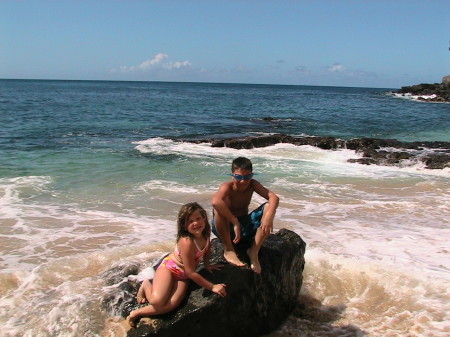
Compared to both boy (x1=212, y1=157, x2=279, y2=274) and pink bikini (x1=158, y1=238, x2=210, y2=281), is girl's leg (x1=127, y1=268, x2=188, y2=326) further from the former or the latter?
boy (x1=212, y1=157, x2=279, y2=274)

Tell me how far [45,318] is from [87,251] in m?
2.46

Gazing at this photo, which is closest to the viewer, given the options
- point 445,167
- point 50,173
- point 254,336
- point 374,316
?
point 254,336

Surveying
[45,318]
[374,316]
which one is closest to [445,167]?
[374,316]

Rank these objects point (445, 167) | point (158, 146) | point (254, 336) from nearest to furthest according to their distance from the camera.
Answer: point (254, 336) → point (445, 167) → point (158, 146)

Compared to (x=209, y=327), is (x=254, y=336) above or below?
below

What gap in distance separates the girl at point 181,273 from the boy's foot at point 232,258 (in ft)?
1.17

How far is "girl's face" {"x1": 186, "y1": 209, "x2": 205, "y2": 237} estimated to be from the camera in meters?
4.28

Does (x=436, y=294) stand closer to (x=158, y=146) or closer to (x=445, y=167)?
(x=445, y=167)

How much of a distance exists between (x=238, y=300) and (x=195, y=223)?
36.0 inches

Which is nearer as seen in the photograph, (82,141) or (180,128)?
(82,141)

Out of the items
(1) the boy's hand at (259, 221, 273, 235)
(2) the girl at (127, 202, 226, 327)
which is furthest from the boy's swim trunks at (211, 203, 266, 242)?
(2) the girl at (127, 202, 226, 327)

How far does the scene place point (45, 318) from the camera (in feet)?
15.8

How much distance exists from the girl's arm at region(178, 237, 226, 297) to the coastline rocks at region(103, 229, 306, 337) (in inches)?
3.0

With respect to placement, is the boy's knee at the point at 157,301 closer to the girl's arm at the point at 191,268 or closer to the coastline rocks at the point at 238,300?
the coastline rocks at the point at 238,300
